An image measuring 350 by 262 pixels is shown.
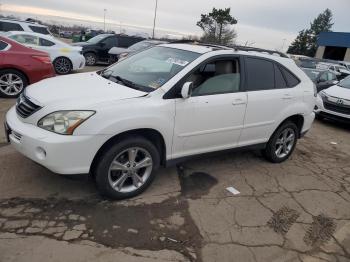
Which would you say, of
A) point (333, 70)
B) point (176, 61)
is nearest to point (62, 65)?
point (176, 61)

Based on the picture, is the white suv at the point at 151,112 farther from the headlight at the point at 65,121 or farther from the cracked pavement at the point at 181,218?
the cracked pavement at the point at 181,218

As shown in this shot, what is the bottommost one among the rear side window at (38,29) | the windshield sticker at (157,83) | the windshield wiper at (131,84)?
the rear side window at (38,29)

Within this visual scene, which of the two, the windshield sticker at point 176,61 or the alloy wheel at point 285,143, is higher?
the windshield sticker at point 176,61

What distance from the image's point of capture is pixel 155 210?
3979 millimetres

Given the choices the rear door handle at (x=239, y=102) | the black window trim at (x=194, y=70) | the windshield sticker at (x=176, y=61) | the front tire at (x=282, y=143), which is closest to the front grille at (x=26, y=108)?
the black window trim at (x=194, y=70)

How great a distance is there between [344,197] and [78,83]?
3882mm

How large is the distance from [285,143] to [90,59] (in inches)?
515

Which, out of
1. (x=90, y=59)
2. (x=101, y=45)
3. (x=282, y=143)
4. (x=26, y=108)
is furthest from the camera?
(x=101, y=45)

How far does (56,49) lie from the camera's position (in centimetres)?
1241

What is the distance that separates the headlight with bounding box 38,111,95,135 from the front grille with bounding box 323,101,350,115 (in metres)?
7.82

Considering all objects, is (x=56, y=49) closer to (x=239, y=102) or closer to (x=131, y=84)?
(x=131, y=84)

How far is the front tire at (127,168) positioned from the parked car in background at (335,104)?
6.97 meters

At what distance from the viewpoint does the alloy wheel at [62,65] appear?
12.4 meters

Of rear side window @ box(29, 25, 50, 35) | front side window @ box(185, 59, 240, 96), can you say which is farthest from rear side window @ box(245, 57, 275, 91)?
rear side window @ box(29, 25, 50, 35)
